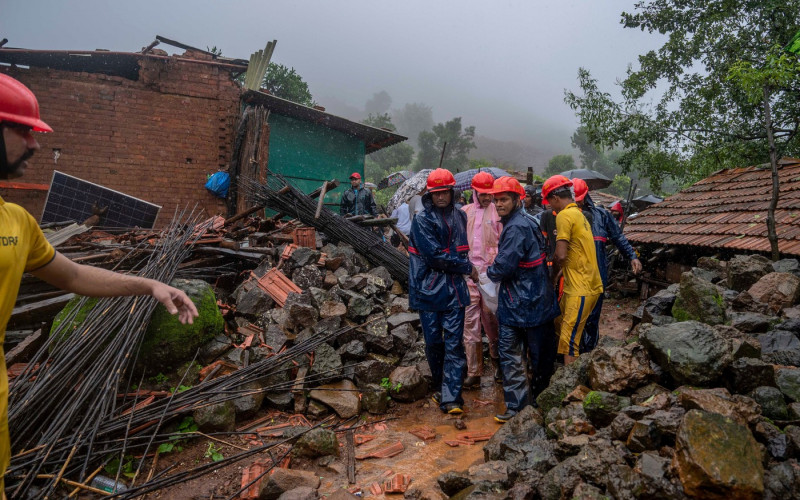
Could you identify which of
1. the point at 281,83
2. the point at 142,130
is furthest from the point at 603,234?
the point at 281,83

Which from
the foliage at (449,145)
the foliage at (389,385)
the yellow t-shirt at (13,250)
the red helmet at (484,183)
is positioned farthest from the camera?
the foliage at (449,145)

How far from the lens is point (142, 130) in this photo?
9.65 metres

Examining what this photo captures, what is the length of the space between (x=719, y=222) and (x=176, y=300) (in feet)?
24.8

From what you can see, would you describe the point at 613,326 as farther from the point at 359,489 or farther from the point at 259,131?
the point at 259,131

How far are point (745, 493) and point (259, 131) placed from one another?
31.4 ft

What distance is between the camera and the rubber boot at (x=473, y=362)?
465 centimetres

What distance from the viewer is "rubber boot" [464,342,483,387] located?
4648 millimetres

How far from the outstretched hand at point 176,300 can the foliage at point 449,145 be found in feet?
162

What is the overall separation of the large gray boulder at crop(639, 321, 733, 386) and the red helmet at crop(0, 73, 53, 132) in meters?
3.54

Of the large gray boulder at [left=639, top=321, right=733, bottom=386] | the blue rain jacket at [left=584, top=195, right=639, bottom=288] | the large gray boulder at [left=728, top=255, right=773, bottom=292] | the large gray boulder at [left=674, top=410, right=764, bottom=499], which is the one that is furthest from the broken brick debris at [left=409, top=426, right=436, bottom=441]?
the large gray boulder at [left=728, top=255, right=773, bottom=292]

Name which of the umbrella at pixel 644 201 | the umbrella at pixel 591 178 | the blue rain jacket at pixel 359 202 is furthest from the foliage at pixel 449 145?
the blue rain jacket at pixel 359 202

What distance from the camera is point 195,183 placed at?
1002 cm

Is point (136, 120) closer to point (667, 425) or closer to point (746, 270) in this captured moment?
point (667, 425)

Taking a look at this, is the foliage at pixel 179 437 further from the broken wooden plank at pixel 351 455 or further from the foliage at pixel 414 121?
the foliage at pixel 414 121
